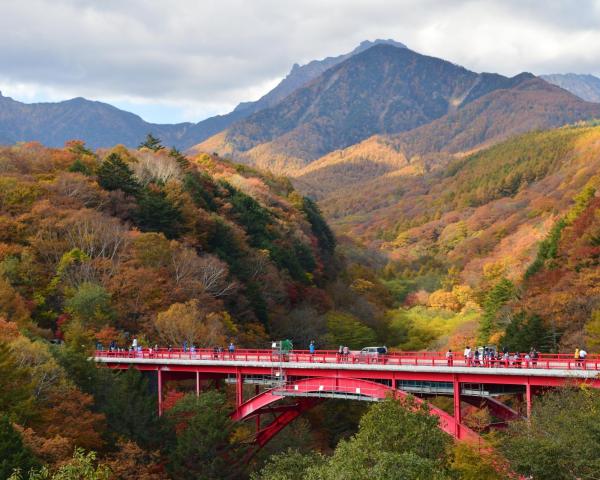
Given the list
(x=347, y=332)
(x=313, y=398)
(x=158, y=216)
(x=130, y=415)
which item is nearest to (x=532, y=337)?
(x=313, y=398)

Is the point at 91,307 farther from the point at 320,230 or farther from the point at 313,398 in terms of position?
the point at 320,230

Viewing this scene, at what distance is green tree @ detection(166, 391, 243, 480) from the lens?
4381 centimetres

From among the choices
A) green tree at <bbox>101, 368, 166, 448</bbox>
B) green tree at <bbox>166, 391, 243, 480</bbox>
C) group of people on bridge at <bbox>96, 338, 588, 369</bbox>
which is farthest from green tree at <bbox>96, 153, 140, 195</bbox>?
green tree at <bbox>166, 391, 243, 480</bbox>

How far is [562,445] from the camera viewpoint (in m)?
32.6

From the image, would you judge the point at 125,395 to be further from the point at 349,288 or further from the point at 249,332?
the point at 349,288

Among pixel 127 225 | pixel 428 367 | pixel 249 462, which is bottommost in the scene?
pixel 249 462

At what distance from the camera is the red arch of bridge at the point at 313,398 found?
40.5 m

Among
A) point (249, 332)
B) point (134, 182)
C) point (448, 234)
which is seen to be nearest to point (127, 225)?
point (134, 182)

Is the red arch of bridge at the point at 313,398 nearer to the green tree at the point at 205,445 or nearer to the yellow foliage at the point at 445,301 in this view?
the green tree at the point at 205,445

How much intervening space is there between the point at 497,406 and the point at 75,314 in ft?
102

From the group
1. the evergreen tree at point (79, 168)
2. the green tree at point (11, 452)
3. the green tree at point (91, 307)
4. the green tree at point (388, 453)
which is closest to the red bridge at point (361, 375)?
the green tree at point (388, 453)

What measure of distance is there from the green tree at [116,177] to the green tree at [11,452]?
5030 centimetres

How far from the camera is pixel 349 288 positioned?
111 meters

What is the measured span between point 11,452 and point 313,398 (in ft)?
68.7
